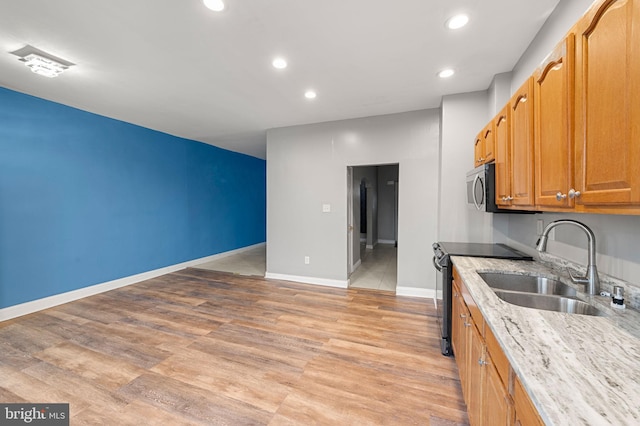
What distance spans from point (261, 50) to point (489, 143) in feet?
7.34

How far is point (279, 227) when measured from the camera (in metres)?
4.69

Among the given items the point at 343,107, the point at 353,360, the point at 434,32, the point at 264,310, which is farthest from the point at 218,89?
the point at 353,360

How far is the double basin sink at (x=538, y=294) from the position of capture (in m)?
1.35

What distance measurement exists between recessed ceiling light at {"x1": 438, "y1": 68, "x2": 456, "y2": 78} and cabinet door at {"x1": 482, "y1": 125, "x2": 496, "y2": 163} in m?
0.74

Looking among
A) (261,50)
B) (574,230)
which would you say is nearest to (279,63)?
(261,50)

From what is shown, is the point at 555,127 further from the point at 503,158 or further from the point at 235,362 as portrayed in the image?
the point at 235,362

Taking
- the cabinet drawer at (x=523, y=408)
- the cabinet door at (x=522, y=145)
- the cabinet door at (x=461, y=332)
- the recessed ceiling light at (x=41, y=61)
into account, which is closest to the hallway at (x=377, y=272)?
the cabinet door at (x=461, y=332)

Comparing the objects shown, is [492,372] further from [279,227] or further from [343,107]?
[279,227]

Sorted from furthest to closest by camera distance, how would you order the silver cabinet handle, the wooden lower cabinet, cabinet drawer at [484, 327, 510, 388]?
the silver cabinet handle → cabinet drawer at [484, 327, 510, 388] → the wooden lower cabinet

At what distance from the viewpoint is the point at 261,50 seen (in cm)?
229

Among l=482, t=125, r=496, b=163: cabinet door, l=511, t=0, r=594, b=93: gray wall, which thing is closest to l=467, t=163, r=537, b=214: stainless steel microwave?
l=482, t=125, r=496, b=163: cabinet door

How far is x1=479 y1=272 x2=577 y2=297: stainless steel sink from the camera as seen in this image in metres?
1.68

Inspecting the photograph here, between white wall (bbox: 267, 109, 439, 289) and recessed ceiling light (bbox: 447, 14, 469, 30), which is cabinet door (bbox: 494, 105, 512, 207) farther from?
white wall (bbox: 267, 109, 439, 289)

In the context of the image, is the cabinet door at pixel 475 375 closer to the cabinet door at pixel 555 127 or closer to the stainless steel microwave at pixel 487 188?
the cabinet door at pixel 555 127
